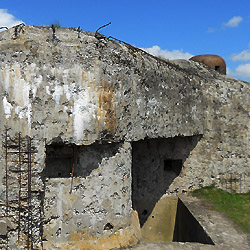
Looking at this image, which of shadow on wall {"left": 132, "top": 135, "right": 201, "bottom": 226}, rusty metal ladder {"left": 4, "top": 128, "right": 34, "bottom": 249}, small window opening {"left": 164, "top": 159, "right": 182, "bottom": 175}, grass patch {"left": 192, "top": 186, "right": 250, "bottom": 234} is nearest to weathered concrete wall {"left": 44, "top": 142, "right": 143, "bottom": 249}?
rusty metal ladder {"left": 4, "top": 128, "right": 34, "bottom": 249}

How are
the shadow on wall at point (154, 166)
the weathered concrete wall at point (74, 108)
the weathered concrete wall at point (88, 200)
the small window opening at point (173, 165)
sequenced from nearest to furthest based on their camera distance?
the weathered concrete wall at point (74, 108)
the weathered concrete wall at point (88, 200)
the shadow on wall at point (154, 166)
the small window opening at point (173, 165)

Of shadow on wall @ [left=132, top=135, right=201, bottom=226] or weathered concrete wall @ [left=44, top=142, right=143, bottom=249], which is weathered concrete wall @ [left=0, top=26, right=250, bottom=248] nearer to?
weathered concrete wall @ [left=44, top=142, right=143, bottom=249]

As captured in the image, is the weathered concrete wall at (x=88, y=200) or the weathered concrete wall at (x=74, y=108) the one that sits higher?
the weathered concrete wall at (x=74, y=108)

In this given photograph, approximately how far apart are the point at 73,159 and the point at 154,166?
439 centimetres

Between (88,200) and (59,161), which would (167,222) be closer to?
(88,200)

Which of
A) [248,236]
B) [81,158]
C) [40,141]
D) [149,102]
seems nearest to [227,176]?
[248,236]

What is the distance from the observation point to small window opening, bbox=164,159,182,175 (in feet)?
29.8

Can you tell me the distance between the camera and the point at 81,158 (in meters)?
5.12

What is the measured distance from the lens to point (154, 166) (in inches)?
355

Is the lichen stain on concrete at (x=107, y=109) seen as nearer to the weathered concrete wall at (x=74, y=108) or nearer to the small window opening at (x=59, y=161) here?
the weathered concrete wall at (x=74, y=108)

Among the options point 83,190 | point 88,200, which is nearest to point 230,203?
point 88,200

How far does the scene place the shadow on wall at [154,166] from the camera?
349 inches

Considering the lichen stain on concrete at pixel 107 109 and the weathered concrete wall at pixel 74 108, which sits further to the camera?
the lichen stain on concrete at pixel 107 109

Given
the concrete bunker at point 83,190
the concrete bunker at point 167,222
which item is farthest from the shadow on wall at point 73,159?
the concrete bunker at point 167,222
